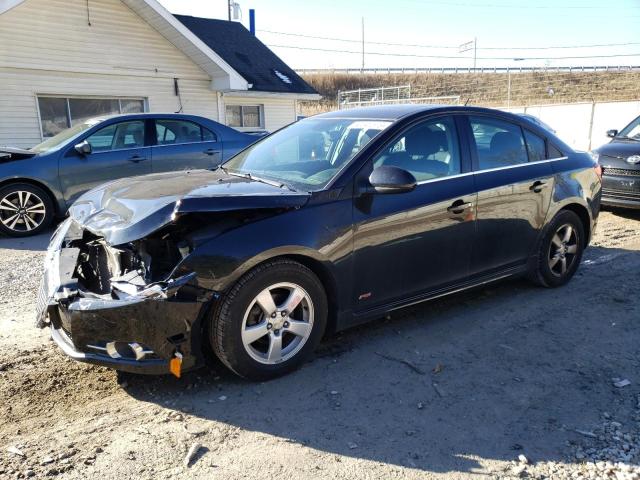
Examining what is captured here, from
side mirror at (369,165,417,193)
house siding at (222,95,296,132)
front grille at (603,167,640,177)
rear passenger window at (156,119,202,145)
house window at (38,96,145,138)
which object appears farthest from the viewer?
house siding at (222,95,296,132)

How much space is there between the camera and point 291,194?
3.29 metres

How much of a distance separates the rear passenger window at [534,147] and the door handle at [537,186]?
0.22 metres

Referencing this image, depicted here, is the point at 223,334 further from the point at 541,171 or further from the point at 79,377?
the point at 541,171

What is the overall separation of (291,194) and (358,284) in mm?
772

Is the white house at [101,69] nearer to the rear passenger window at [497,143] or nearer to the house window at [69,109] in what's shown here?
the house window at [69,109]

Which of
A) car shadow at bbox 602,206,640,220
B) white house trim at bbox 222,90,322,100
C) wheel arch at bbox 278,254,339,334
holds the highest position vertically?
white house trim at bbox 222,90,322,100

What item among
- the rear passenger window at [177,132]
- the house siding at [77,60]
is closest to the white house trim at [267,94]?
the house siding at [77,60]

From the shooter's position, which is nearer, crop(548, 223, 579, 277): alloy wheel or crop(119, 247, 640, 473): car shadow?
crop(119, 247, 640, 473): car shadow

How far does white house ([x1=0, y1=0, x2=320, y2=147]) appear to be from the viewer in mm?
11797

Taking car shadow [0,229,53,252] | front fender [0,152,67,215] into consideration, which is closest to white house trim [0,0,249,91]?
front fender [0,152,67,215]

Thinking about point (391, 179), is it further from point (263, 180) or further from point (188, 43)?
point (188, 43)

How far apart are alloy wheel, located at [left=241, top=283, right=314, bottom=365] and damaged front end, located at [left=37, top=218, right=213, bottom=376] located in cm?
32

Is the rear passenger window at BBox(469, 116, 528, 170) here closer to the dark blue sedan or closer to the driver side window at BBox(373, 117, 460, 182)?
the driver side window at BBox(373, 117, 460, 182)

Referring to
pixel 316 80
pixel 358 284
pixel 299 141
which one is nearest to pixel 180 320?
pixel 358 284
